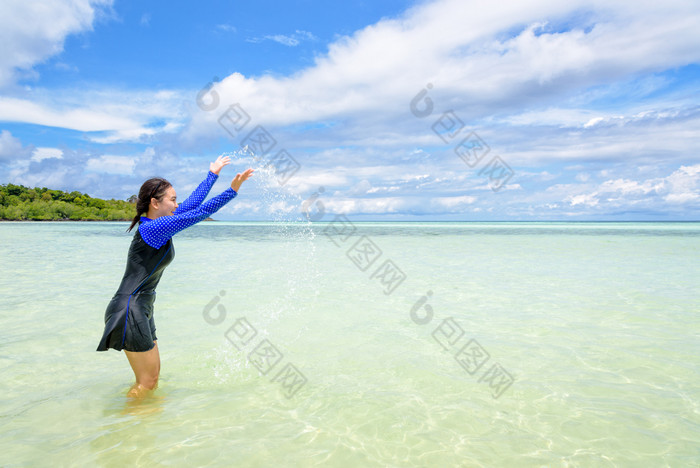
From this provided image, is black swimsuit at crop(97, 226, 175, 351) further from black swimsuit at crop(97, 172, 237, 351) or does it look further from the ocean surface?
the ocean surface

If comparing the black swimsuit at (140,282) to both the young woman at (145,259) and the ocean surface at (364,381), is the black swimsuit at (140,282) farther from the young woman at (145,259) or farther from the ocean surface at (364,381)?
the ocean surface at (364,381)

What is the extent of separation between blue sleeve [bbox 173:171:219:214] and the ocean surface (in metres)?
2.25

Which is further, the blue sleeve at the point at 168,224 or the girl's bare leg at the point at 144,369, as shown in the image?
the girl's bare leg at the point at 144,369

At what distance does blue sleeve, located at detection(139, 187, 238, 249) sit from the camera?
394 cm

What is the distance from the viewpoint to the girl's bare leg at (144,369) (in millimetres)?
4443

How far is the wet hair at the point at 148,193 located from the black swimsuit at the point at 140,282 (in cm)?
11

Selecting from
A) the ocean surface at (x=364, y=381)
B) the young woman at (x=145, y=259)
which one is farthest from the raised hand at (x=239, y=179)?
the ocean surface at (x=364, y=381)

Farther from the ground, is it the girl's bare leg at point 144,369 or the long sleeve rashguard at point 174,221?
the long sleeve rashguard at point 174,221

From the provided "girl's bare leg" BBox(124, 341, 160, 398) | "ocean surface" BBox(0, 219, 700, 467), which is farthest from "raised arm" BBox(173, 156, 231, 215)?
"ocean surface" BBox(0, 219, 700, 467)

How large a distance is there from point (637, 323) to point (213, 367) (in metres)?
8.00

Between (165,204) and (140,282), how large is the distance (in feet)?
2.70

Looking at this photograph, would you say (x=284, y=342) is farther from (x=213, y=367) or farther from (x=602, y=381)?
(x=602, y=381)

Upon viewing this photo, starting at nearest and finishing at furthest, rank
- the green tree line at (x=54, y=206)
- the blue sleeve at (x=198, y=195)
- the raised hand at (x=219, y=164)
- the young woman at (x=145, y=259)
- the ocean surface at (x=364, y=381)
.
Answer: the ocean surface at (x=364, y=381)
the young woman at (x=145, y=259)
the blue sleeve at (x=198, y=195)
the raised hand at (x=219, y=164)
the green tree line at (x=54, y=206)

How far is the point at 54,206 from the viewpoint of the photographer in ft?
468
